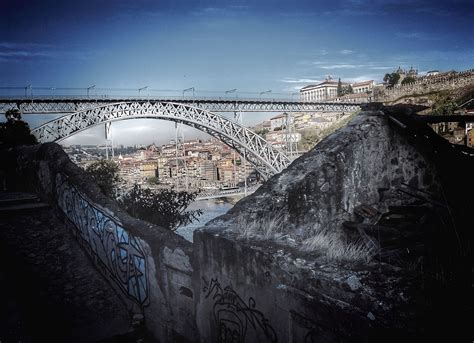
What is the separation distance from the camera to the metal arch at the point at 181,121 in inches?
963

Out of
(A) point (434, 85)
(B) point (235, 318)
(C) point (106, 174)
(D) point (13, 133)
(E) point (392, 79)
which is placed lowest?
(B) point (235, 318)

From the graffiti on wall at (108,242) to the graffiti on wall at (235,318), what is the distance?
1479 millimetres

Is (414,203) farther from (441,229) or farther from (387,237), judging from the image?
(387,237)

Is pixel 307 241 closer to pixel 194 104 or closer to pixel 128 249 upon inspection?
pixel 128 249

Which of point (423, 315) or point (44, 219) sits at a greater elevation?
point (423, 315)

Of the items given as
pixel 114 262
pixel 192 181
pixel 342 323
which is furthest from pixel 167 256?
pixel 192 181

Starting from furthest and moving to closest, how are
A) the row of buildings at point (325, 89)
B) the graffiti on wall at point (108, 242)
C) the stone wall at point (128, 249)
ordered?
the row of buildings at point (325, 89) → the graffiti on wall at point (108, 242) → the stone wall at point (128, 249)

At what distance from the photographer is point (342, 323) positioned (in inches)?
79.5

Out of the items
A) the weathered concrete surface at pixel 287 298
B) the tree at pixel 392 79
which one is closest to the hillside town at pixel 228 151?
the tree at pixel 392 79

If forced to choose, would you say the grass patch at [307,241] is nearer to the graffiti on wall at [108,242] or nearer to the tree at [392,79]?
the graffiti on wall at [108,242]

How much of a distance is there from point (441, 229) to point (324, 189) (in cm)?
157

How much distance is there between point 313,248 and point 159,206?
8.35 meters

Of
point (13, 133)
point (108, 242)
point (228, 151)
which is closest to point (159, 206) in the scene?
point (13, 133)

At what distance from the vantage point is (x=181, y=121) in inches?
1206
